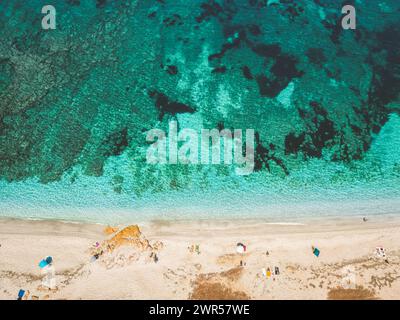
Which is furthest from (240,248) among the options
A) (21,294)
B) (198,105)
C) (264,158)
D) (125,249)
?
(21,294)

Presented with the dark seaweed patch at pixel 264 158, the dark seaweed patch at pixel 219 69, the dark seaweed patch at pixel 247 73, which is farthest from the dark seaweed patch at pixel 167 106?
the dark seaweed patch at pixel 264 158

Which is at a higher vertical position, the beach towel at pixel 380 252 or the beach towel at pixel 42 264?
the beach towel at pixel 380 252

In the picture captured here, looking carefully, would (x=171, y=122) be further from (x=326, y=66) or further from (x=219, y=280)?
(x=326, y=66)

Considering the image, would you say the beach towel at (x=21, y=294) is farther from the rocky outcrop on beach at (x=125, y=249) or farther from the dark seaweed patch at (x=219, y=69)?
the dark seaweed patch at (x=219, y=69)

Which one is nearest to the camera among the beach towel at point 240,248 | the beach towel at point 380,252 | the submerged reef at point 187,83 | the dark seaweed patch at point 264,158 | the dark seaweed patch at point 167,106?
the beach towel at point 380,252

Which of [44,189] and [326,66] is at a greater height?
[326,66]

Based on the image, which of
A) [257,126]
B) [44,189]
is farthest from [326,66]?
[44,189]
